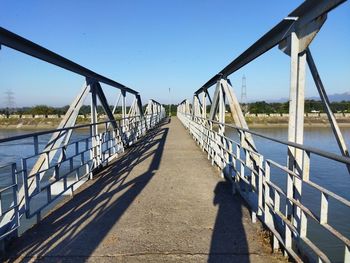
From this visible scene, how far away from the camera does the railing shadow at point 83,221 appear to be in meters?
3.75

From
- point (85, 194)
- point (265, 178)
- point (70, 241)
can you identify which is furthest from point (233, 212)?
point (85, 194)

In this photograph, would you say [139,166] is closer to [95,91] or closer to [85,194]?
[95,91]

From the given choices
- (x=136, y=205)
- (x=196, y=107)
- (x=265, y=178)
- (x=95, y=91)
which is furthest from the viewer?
(x=196, y=107)

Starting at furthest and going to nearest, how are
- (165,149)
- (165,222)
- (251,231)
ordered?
1. (165,149)
2. (165,222)
3. (251,231)

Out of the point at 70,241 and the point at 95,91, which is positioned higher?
the point at 95,91

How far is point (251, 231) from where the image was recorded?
418 cm

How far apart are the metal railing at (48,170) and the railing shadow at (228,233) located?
2168 mm

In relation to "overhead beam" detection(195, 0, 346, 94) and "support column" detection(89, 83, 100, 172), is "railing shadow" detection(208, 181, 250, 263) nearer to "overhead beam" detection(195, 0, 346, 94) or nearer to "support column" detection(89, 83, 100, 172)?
"overhead beam" detection(195, 0, 346, 94)

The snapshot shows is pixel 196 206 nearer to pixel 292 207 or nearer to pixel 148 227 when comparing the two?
pixel 148 227

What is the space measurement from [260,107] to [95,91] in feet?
54.6

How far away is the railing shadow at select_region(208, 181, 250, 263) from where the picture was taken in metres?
3.52

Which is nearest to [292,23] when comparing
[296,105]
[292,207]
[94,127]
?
[296,105]

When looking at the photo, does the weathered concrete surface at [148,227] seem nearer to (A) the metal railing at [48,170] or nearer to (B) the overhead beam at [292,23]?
(A) the metal railing at [48,170]

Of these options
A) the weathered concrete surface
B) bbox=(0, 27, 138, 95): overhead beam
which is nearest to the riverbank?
bbox=(0, 27, 138, 95): overhead beam
